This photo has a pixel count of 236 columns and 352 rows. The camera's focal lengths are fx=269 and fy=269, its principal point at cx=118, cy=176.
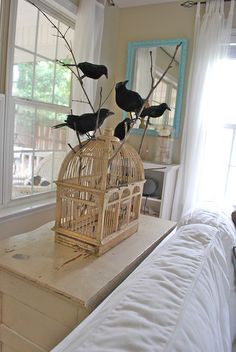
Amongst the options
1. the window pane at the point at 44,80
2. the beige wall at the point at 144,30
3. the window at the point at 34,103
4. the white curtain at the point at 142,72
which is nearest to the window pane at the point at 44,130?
the window at the point at 34,103

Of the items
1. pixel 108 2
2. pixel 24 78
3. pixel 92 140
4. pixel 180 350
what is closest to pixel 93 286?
pixel 180 350

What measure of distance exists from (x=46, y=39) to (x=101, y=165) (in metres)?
1.48

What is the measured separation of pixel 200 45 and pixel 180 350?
2421 mm

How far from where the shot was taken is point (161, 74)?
263 cm

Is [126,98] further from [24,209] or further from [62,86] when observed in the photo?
[62,86]

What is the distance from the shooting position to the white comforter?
49 centimetres

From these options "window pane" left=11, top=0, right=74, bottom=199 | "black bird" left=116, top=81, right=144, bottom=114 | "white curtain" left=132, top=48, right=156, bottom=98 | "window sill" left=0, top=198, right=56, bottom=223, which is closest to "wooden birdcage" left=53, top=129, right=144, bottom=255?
"black bird" left=116, top=81, right=144, bottom=114

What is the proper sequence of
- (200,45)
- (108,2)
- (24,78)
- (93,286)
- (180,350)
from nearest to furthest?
(180,350), (93,286), (24,78), (200,45), (108,2)

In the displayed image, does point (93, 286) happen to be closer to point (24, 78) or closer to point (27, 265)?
point (27, 265)

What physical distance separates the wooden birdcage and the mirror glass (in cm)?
149

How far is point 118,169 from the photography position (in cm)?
123

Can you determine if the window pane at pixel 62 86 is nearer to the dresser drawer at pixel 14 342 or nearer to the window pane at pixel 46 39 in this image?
the window pane at pixel 46 39

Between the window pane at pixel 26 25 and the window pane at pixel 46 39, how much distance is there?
0.20 feet

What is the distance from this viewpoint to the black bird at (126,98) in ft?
3.38
